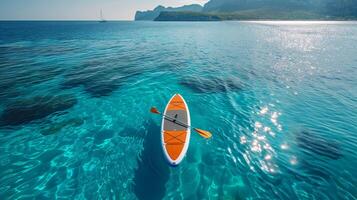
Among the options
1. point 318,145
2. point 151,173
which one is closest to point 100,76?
point 151,173

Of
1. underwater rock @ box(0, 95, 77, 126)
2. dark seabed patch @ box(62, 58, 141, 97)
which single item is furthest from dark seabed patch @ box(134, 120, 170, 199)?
dark seabed patch @ box(62, 58, 141, 97)

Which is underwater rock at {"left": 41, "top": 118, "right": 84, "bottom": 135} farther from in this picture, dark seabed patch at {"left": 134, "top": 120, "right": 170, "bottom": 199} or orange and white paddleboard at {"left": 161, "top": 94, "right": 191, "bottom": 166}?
orange and white paddleboard at {"left": 161, "top": 94, "right": 191, "bottom": 166}

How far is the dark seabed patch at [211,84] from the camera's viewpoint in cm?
2433

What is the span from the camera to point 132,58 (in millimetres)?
42625

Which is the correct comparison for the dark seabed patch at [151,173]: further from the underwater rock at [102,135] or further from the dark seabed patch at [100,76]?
the dark seabed patch at [100,76]

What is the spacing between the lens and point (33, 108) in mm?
19609

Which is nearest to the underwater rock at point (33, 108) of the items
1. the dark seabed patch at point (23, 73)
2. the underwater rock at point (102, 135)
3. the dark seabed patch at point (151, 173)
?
the dark seabed patch at point (23, 73)

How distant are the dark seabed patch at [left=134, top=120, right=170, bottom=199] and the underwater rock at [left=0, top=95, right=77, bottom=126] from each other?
459 inches

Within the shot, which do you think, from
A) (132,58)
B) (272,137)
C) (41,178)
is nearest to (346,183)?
(272,137)

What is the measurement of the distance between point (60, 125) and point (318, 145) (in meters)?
22.0

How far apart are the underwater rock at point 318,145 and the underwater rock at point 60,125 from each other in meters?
19.4

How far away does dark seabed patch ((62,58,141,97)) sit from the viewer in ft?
82.5

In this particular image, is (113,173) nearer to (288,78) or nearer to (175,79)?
(175,79)

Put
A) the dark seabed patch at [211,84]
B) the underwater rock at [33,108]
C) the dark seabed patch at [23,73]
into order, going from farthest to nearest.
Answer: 1. the dark seabed patch at [23,73]
2. the dark seabed patch at [211,84]
3. the underwater rock at [33,108]
